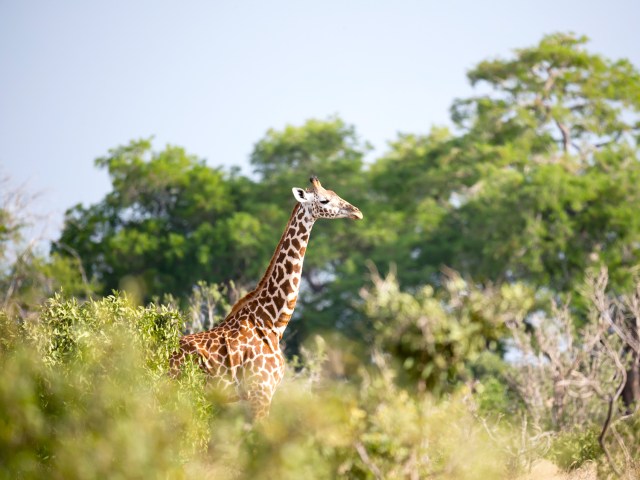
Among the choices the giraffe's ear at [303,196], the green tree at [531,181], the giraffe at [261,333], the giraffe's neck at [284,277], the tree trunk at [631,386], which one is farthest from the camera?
the green tree at [531,181]

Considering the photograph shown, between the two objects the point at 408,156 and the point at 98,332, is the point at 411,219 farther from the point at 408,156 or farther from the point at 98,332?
the point at 98,332

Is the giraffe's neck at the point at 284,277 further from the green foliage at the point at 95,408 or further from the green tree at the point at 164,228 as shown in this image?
the green tree at the point at 164,228

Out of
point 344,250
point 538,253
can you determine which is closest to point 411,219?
point 344,250

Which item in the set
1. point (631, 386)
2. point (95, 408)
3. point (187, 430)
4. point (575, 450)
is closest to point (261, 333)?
point (187, 430)

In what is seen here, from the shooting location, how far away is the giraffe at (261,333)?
38.1 ft

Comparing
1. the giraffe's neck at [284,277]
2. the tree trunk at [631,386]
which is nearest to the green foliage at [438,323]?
the giraffe's neck at [284,277]

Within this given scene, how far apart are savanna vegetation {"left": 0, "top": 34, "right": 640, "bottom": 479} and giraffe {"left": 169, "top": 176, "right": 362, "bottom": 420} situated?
311 mm

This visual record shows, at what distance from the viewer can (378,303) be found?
8.80 m

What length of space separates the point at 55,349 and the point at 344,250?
34.8 meters

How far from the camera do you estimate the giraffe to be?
11609 mm

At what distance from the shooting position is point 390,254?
42.2 m

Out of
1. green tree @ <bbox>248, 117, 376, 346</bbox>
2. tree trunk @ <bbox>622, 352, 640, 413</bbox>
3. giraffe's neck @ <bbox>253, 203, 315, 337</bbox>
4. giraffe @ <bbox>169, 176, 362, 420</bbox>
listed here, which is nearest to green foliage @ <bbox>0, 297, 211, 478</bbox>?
giraffe @ <bbox>169, 176, 362, 420</bbox>

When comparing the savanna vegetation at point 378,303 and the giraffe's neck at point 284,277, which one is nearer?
the savanna vegetation at point 378,303

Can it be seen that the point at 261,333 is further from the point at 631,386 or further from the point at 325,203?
the point at 631,386
